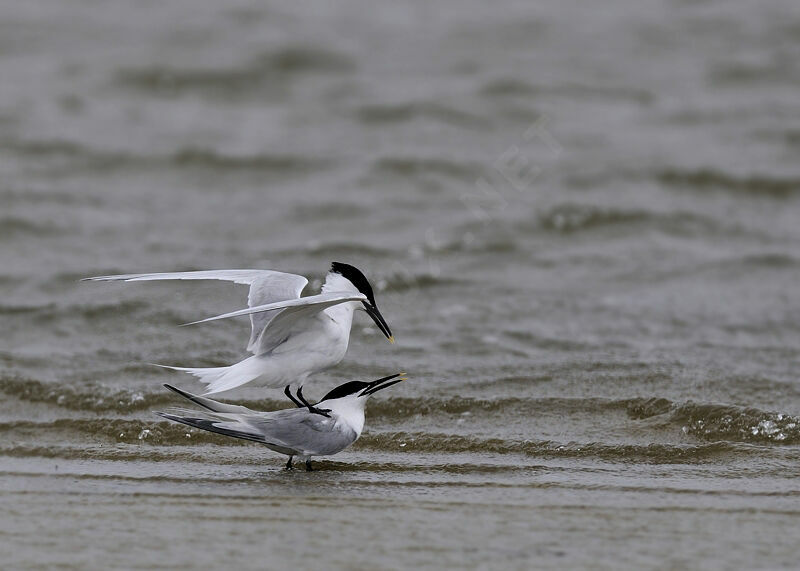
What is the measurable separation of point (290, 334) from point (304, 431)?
528mm

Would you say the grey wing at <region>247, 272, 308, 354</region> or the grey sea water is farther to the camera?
the grey wing at <region>247, 272, 308, 354</region>

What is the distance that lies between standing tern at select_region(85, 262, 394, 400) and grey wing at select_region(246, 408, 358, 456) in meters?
0.22

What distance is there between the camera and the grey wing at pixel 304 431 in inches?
219

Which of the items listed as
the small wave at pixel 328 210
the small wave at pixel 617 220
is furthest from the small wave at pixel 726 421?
the small wave at pixel 328 210

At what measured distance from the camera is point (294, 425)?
5.61m

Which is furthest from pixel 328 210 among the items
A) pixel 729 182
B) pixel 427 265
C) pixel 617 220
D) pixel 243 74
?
pixel 243 74

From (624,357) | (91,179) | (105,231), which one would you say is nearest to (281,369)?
(624,357)

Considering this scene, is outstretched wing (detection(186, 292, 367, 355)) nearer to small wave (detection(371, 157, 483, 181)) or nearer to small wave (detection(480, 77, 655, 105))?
small wave (detection(371, 157, 483, 181))

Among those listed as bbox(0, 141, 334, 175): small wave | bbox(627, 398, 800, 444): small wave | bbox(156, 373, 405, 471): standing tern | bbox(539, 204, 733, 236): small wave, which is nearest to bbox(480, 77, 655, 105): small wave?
bbox(0, 141, 334, 175): small wave

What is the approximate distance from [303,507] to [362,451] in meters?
1.32

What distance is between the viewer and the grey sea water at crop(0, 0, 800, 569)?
476cm

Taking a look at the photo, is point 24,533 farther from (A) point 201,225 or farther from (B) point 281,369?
(A) point 201,225

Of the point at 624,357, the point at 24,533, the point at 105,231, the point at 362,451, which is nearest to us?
the point at 24,533

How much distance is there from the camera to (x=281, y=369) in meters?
5.80
